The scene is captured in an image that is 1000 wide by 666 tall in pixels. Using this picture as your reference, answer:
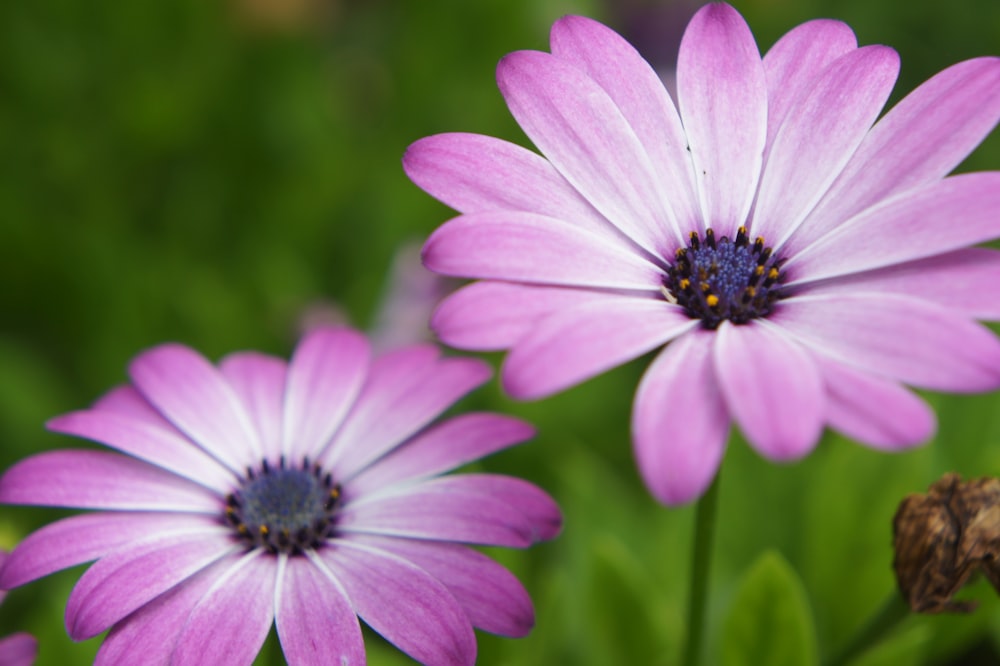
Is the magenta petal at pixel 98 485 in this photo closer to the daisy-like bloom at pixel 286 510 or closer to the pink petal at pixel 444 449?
the daisy-like bloom at pixel 286 510

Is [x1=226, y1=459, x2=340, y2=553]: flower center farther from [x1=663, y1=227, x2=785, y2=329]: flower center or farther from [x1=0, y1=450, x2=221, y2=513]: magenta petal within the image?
[x1=663, y1=227, x2=785, y2=329]: flower center

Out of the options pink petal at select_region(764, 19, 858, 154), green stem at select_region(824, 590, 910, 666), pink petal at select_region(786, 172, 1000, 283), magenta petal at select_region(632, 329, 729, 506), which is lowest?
green stem at select_region(824, 590, 910, 666)

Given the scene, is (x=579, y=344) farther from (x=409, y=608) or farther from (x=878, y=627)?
(x=878, y=627)

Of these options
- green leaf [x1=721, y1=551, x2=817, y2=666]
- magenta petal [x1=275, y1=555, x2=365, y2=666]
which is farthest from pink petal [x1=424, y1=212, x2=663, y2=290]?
green leaf [x1=721, y1=551, x2=817, y2=666]

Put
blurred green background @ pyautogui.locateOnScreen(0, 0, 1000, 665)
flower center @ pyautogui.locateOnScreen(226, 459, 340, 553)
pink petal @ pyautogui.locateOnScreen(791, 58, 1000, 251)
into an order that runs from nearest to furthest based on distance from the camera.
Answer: pink petal @ pyautogui.locateOnScreen(791, 58, 1000, 251) → flower center @ pyautogui.locateOnScreen(226, 459, 340, 553) → blurred green background @ pyautogui.locateOnScreen(0, 0, 1000, 665)

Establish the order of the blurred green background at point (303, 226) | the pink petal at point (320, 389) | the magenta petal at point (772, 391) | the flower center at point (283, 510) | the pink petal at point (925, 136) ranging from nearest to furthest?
the magenta petal at point (772, 391) < the pink petal at point (925, 136) < the flower center at point (283, 510) < the pink petal at point (320, 389) < the blurred green background at point (303, 226)

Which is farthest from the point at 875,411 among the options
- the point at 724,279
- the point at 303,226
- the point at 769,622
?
the point at 303,226

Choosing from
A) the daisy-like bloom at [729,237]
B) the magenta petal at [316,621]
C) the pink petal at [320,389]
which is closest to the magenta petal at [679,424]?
the daisy-like bloom at [729,237]
